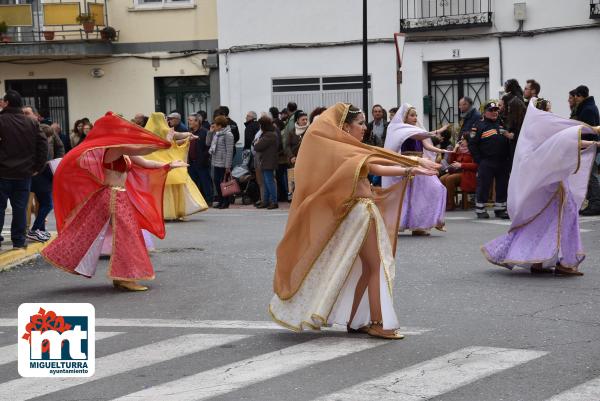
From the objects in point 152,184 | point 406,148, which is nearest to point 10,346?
point 152,184

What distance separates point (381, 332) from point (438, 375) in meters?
1.28

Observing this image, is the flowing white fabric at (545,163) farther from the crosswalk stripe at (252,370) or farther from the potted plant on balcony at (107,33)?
the potted plant on balcony at (107,33)

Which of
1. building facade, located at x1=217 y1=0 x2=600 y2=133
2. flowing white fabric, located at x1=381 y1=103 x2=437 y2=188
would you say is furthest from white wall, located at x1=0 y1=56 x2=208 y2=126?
flowing white fabric, located at x1=381 y1=103 x2=437 y2=188

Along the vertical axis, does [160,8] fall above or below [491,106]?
above

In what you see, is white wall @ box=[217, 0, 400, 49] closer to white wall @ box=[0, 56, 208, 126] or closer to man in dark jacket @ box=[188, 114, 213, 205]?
white wall @ box=[0, 56, 208, 126]

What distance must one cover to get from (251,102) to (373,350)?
21375 millimetres

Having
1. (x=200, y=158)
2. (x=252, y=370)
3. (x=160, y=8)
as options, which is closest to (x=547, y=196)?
(x=252, y=370)

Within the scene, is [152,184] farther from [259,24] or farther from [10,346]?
[259,24]

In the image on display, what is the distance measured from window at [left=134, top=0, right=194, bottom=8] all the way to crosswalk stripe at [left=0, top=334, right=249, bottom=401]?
2155 cm

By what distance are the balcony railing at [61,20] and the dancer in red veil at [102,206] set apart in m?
18.4

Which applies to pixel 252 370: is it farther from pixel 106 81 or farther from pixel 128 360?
pixel 106 81

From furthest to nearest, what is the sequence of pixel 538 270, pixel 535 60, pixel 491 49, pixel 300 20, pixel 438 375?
pixel 300 20 < pixel 491 49 < pixel 535 60 < pixel 538 270 < pixel 438 375

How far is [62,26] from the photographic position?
30.4 m

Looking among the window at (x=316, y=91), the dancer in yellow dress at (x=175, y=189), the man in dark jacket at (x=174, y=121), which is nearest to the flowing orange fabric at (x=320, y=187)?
the dancer in yellow dress at (x=175, y=189)
